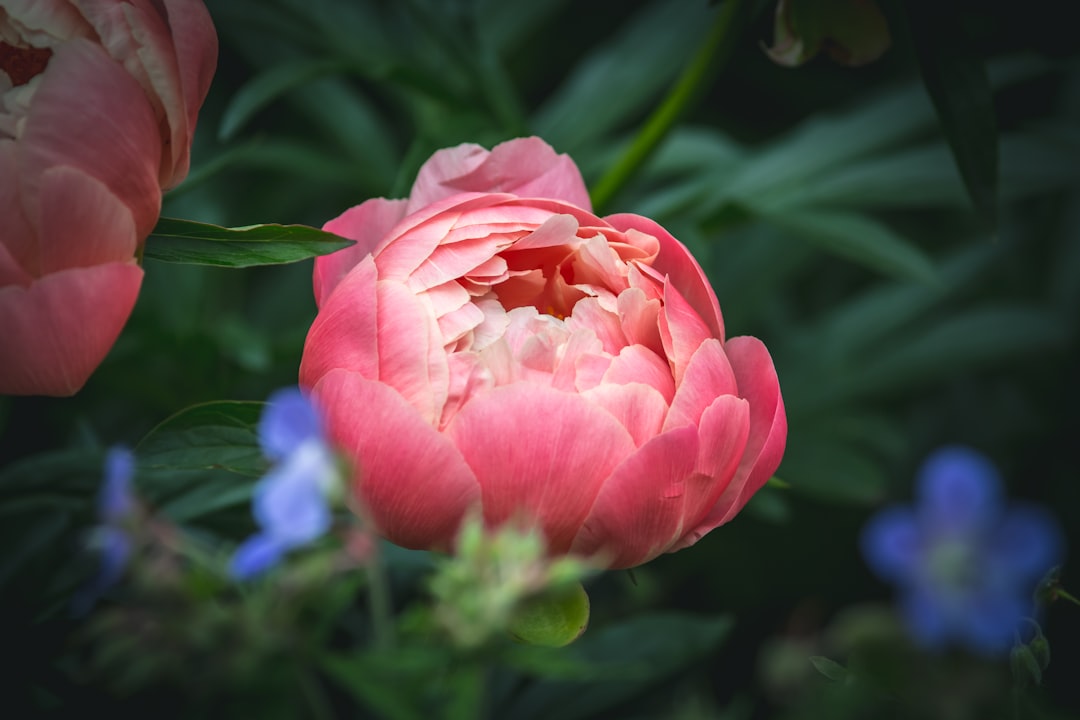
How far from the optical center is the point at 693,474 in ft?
1.51

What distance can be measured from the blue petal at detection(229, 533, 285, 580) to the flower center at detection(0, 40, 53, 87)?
1.04ft

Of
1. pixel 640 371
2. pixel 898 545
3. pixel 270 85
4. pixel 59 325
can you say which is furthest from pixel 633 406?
pixel 270 85

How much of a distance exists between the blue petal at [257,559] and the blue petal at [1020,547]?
0.29m

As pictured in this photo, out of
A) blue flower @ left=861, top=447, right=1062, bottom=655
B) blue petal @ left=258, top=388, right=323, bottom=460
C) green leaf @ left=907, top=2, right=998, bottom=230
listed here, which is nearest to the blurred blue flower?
blue petal @ left=258, top=388, right=323, bottom=460

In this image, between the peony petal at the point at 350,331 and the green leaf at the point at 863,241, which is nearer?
the peony petal at the point at 350,331

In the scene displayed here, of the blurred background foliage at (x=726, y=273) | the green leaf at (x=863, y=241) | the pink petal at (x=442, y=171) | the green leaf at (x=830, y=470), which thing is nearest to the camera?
the pink petal at (x=442, y=171)

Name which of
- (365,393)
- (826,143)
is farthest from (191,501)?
(826,143)

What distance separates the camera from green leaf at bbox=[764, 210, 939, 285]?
884 millimetres

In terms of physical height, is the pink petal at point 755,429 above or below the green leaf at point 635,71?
above

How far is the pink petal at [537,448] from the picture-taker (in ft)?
1.46

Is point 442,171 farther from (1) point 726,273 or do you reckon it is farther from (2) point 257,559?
(1) point 726,273

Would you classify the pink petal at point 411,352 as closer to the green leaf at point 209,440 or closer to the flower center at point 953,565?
the green leaf at point 209,440

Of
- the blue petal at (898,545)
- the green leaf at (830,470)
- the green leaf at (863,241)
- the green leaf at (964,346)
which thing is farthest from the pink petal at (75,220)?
the green leaf at (964,346)

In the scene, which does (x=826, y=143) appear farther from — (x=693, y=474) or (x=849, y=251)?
(x=693, y=474)
